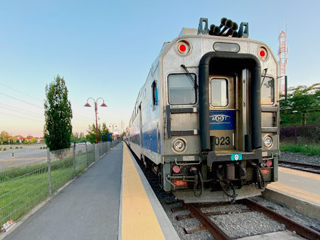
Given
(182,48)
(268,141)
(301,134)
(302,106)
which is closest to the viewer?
(182,48)

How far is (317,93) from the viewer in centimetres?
1689

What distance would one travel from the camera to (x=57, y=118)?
1264cm

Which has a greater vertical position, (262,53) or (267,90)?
(262,53)

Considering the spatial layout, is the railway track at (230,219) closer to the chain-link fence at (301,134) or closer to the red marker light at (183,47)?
the red marker light at (183,47)

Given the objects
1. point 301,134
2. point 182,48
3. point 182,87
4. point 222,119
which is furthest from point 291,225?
point 301,134

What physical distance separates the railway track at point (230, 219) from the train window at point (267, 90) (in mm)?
2370

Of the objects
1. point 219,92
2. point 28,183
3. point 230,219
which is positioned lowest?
point 230,219

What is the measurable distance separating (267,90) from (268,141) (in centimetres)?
118

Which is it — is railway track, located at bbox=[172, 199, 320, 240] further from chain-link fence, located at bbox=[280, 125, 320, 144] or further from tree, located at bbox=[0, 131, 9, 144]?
tree, located at bbox=[0, 131, 9, 144]

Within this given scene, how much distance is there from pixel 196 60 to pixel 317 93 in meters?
17.9

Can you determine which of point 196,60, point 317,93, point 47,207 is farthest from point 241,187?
point 317,93

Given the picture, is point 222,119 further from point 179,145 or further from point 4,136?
point 4,136

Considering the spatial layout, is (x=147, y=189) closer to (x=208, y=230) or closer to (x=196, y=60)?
(x=208, y=230)

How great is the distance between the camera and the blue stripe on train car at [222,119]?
4502mm
